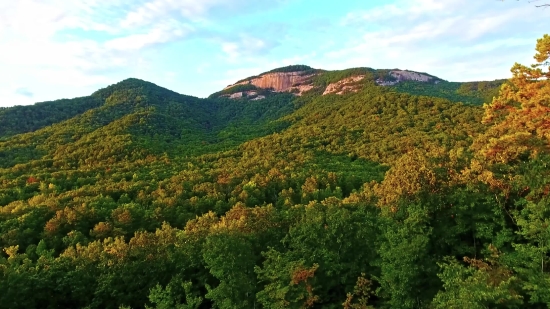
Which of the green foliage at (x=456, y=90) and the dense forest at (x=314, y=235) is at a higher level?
the green foliage at (x=456, y=90)

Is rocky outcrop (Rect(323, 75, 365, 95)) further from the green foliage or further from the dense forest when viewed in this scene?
the dense forest

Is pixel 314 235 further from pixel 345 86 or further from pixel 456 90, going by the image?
→ pixel 456 90

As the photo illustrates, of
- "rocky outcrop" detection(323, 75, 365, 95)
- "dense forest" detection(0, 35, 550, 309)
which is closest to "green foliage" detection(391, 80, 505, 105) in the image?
"rocky outcrop" detection(323, 75, 365, 95)

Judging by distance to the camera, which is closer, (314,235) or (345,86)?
(314,235)

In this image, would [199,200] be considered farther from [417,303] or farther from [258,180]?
[417,303]

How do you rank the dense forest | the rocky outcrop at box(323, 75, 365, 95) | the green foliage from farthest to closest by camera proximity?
the rocky outcrop at box(323, 75, 365, 95), the green foliage, the dense forest

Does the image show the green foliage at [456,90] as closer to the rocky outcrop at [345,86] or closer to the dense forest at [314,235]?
the rocky outcrop at [345,86]

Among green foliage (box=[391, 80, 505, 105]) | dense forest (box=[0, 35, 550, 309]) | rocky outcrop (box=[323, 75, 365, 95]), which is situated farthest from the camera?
rocky outcrop (box=[323, 75, 365, 95])

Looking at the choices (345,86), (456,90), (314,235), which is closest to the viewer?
(314,235)

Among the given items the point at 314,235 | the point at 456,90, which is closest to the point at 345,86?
the point at 456,90

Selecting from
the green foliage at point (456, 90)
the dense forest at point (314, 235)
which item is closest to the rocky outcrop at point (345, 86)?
the green foliage at point (456, 90)
